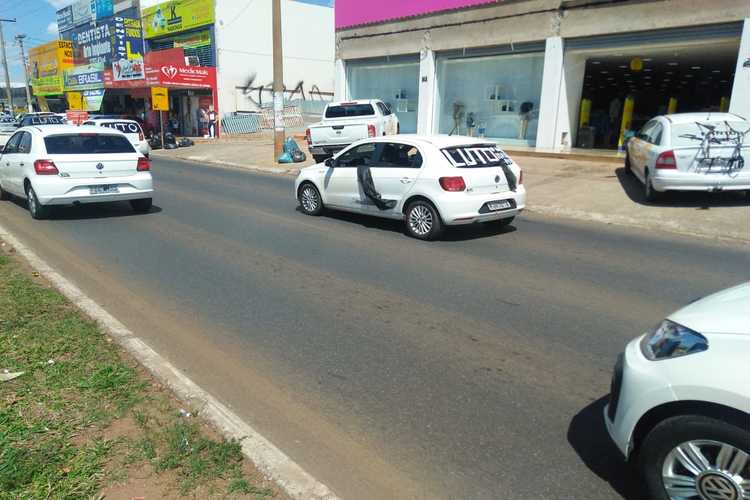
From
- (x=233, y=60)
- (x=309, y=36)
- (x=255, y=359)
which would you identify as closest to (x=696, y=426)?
(x=255, y=359)

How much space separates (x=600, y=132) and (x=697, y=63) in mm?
4167

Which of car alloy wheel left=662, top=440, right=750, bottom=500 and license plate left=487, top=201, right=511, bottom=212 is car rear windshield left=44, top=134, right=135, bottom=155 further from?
car alloy wheel left=662, top=440, right=750, bottom=500

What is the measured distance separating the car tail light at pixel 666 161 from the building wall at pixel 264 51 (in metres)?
31.7

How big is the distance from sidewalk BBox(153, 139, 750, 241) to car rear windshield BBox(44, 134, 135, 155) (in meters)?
8.44

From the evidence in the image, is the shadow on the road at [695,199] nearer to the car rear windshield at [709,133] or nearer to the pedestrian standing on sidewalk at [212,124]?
the car rear windshield at [709,133]

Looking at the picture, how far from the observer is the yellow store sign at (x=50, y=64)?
175 ft

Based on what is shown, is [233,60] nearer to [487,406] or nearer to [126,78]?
[126,78]

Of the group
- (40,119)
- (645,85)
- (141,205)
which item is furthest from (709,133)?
(40,119)

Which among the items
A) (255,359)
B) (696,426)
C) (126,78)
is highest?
(126,78)

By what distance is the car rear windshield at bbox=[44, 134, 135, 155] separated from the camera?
10523 mm

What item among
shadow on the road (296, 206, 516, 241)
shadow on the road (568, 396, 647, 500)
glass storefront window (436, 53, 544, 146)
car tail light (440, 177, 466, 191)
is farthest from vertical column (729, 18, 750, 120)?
shadow on the road (568, 396, 647, 500)

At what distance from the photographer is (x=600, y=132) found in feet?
79.0

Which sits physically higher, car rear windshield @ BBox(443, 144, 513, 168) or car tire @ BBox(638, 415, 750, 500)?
car rear windshield @ BBox(443, 144, 513, 168)

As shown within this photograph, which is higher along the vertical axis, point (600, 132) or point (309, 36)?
point (309, 36)
